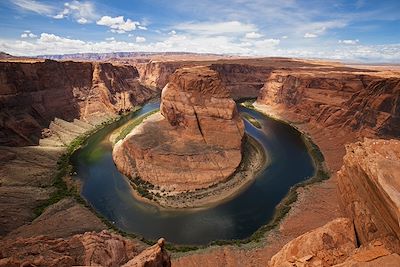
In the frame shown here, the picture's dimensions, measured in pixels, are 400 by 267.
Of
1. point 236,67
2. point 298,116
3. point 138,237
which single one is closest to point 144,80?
point 236,67

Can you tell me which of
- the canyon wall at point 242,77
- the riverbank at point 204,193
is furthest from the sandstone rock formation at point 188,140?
the canyon wall at point 242,77

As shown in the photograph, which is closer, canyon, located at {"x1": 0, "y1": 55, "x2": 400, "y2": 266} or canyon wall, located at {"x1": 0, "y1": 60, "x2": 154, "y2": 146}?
canyon, located at {"x1": 0, "y1": 55, "x2": 400, "y2": 266}

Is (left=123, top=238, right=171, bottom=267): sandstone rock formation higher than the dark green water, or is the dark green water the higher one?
(left=123, top=238, right=171, bottom=267): sandstone rock formation

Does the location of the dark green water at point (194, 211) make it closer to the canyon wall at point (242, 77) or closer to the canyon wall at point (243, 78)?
the canyon wall at point (242, 77)

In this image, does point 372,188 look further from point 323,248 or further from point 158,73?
point 158,73

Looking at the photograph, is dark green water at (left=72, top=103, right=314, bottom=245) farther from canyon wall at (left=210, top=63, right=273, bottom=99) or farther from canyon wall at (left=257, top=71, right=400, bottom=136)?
canyon wall at (left=210, top=63, right=273, bottom=99)

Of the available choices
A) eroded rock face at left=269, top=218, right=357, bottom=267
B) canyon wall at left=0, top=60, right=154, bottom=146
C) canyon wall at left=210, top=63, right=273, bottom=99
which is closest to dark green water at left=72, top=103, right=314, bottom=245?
canyon wall at left=0, top=60, right=154, bottom=146
